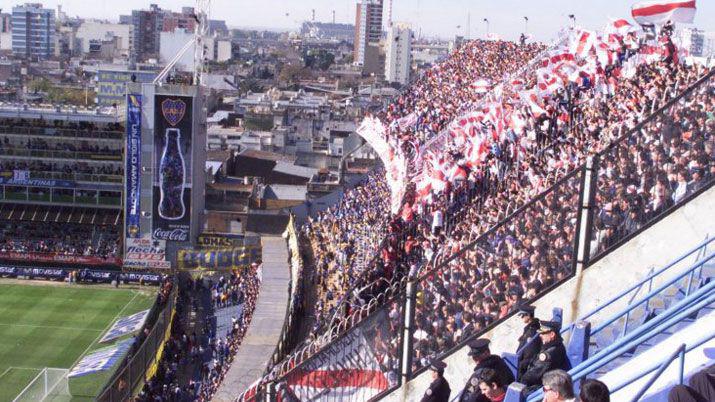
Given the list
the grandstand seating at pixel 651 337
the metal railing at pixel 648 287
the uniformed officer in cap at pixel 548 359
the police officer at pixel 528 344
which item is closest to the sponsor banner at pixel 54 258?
the metal railing at pixel 648 287

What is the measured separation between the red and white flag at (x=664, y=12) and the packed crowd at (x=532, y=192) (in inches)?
19.7

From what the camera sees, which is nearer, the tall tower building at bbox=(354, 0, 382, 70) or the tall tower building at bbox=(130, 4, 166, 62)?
the tall tower building at bbox=(354, 0, 382, 70)

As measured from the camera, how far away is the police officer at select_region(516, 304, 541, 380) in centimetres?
682

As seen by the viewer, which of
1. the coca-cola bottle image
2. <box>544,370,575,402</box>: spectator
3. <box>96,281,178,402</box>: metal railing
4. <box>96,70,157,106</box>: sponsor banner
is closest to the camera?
<box>544,370,575,402</box>: spectator

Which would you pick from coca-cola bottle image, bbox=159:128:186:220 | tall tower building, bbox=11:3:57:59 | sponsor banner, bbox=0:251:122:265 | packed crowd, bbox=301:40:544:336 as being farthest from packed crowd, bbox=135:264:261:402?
tall tower building, bbox=11:3:57:59

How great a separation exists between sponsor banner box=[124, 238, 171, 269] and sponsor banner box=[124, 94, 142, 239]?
405 mm

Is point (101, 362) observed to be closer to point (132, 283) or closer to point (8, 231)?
point (132, 283)

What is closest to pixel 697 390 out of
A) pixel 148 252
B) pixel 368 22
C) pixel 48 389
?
pixel 48 389

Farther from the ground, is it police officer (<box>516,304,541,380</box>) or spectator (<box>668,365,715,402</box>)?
spectator (<box>668,365,715,402</box>)

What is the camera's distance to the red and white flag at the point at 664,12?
16891mm

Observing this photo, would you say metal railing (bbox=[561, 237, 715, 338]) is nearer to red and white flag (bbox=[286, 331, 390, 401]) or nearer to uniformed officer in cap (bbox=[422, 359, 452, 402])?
uniformed officer in cap (bbox=[422, 359, 452, 402])

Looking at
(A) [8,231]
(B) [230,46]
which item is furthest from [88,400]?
(B) [230,46]

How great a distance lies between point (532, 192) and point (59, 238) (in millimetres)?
33902

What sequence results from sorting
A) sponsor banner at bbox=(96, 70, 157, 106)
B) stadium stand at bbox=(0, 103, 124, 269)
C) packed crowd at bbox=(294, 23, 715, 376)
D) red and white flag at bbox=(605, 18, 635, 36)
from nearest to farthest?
1. packed crowd at bbox=(294, 23, 715, 376)
2. red and white flag at bbox=(605, 18, 635, 36)
3. stadium stand at bbox=(0, 103, 124, 269)
4. sponsor banner at bbox=(96, 70, 157, 106)
